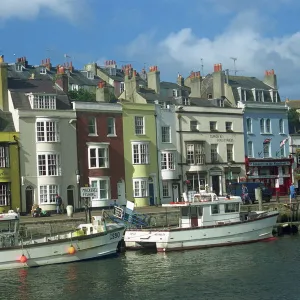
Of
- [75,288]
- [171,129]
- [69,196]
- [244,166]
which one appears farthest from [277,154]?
[75,288]

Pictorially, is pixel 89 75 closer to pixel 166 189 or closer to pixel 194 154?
pixel 194 154

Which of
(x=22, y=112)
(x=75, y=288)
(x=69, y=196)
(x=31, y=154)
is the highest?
(x=22, y=112)

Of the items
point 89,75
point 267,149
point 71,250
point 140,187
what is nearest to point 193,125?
point 140,187

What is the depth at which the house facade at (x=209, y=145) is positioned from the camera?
63625 mm

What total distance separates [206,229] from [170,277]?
961 centimetres

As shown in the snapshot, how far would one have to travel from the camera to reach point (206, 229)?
133ft

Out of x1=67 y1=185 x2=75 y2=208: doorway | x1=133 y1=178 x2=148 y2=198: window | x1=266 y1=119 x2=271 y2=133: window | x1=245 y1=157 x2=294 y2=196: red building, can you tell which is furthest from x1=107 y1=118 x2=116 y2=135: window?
x1=266 y1=119 x2=271 y2=133: window

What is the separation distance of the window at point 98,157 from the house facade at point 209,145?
7977 mm

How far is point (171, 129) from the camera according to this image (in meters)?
63.3

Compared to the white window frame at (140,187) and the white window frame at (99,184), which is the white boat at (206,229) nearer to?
the white window frame at (99,184)

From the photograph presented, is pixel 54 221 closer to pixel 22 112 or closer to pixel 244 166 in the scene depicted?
pixel 22 112

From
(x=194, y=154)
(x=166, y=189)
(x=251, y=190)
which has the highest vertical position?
(x=194, y=154)

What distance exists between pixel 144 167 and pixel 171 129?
16.7 feet

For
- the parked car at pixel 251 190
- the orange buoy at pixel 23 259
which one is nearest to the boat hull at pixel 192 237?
the orange buoy at pixel 23 259
